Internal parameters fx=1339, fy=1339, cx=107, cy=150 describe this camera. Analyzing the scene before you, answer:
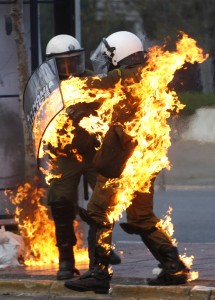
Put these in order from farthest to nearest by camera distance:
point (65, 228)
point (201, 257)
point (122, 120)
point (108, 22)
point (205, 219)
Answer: point (108, 22), point (205, 219), point (201, 257), point (65, 228), point (122, 120)

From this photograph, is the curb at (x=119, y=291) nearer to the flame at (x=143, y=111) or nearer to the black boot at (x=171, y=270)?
the black boot at (x=171, y=270)

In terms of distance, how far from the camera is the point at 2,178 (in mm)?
12445

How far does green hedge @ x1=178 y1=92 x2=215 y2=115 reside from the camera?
50.7ft

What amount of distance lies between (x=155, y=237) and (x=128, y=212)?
28 cm

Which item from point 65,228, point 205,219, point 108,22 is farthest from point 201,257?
point 108,22

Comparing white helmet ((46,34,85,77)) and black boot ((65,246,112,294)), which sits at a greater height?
white helmet ((46,34,85,77))

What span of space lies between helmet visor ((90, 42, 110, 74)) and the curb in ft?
5.79

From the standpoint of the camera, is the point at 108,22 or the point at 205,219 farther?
the point at 108,22

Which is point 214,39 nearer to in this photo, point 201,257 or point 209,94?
point 209,94

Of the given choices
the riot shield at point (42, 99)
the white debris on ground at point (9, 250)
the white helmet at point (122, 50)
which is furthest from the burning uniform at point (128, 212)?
the white debris on ground at point (9, 250)

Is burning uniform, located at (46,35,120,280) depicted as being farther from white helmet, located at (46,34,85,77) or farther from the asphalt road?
the asphalt road

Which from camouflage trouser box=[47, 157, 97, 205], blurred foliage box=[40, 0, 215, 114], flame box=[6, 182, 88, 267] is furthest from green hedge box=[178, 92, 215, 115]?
camouflage trouser box=[47, 157, 97, 205]

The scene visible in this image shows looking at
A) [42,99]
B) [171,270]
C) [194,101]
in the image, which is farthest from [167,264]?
[194,101]

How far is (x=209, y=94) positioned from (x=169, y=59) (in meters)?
5.54
